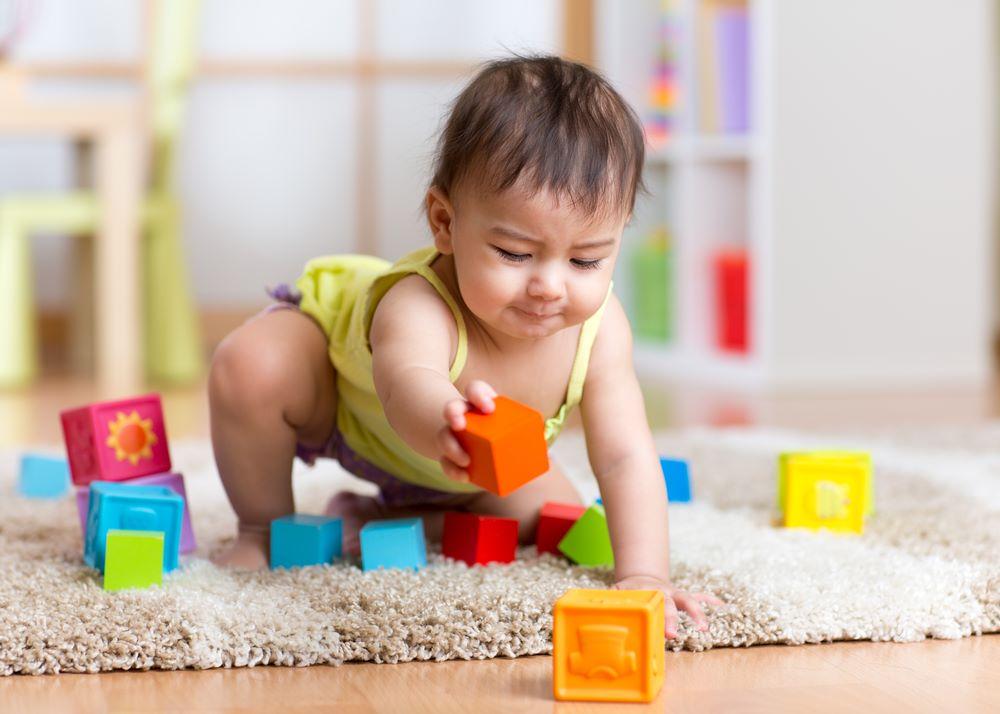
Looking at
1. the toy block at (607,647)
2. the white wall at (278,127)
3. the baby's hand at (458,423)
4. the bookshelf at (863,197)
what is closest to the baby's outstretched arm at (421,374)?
the baby's hand at (458,423)

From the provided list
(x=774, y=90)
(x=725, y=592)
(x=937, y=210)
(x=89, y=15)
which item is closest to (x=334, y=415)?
(x=725, y=592)

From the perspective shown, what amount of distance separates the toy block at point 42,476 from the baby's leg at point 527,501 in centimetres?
45

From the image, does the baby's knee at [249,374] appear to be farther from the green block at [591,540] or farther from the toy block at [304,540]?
the green block at [591,540]

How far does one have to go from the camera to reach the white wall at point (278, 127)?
11.4ft

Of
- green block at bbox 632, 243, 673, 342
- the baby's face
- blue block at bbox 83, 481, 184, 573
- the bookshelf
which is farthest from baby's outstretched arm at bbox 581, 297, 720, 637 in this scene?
green block at bbox 632, 243, 673, 342

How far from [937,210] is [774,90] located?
39 cm

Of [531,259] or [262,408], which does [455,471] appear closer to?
[531,259]

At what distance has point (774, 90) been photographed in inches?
102

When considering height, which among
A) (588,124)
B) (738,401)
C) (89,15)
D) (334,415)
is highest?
(89,15)

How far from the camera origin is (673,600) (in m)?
0.97

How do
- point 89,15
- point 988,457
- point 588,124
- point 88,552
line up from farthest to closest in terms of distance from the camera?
point 89,15 → point 988,457 → point 88,552 → point 588,124

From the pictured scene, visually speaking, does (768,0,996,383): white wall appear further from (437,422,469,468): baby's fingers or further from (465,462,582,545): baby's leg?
(437,422,469,468): baby's fingers

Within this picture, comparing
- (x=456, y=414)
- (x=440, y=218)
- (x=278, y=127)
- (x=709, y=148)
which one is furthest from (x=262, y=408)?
(x=278, y=127)

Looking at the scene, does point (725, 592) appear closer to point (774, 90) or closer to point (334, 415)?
point (334, 415)
